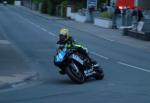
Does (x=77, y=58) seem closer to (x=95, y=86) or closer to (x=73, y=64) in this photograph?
(x=73, y=64)

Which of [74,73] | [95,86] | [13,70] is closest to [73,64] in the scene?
[74,73]

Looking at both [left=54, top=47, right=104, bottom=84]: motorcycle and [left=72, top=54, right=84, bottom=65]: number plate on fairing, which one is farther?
[left=72, top=54, right=84, bottom=65]: number plate on fairing

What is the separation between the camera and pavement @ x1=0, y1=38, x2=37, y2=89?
663 inches

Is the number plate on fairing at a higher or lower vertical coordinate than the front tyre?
higher

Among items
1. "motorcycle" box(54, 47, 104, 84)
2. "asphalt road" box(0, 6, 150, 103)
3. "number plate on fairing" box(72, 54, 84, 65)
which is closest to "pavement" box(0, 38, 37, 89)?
"asphalt road" box(0, 6, 150, 103)

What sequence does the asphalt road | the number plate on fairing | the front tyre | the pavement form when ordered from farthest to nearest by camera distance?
the pavement, the number plate on fairing, the front tyre, the asphalt road

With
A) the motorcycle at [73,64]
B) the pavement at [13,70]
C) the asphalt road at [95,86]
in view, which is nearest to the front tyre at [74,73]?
the motorcycle at [73,64]

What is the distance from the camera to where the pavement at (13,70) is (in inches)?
663

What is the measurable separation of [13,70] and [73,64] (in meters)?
3.82

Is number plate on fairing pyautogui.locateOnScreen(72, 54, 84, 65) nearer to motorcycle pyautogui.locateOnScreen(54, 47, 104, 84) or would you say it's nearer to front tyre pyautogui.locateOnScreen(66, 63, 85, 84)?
motorcycle pyautogui.locateOnScreen(54, 47, 104, 84)

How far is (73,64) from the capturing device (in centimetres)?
1642

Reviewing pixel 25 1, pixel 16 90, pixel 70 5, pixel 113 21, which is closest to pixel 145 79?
pixel 16 90

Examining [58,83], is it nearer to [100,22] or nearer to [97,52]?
[97,52]

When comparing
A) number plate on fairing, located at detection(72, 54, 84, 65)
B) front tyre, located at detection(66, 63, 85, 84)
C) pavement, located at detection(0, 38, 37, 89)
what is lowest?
pavement, located at detection(0, 38, 37, 89)
